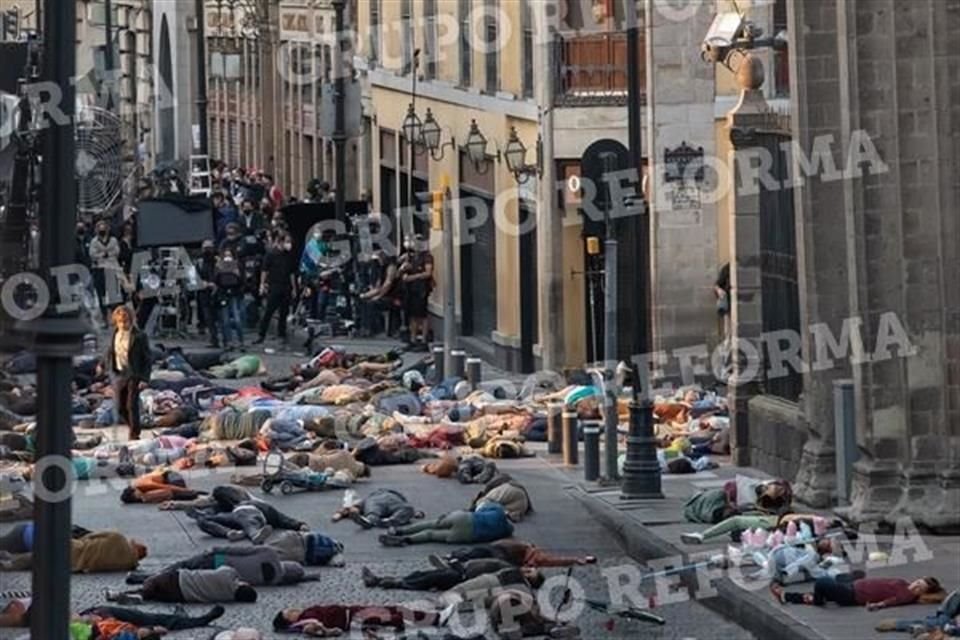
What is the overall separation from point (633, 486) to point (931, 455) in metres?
3.51

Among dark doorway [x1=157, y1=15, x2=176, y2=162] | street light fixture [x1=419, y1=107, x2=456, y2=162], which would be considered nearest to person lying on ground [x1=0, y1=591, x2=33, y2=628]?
street light fixture [x1=419, y1=107, x2=456, y2=162]

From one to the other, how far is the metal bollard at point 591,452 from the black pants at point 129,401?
539 cm

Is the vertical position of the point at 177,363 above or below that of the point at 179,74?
below

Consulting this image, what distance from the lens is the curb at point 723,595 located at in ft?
60.0

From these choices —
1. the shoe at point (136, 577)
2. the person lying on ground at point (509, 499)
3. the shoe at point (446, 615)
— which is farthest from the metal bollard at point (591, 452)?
the shoe at point (446, 615)

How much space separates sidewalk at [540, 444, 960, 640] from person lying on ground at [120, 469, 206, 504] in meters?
3.46

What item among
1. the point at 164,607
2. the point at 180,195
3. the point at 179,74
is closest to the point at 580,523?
the point at 164,607

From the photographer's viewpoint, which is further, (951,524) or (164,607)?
(951,524)

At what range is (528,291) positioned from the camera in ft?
133

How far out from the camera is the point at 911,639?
17.4 metres

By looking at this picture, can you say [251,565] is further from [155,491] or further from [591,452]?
[591,452]

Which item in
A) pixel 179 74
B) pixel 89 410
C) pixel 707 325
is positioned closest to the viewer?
pixel 89 410

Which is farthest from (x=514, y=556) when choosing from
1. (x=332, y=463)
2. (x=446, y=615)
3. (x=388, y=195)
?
(x=388, y=195)

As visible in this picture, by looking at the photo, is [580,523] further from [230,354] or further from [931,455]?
[230,354]
